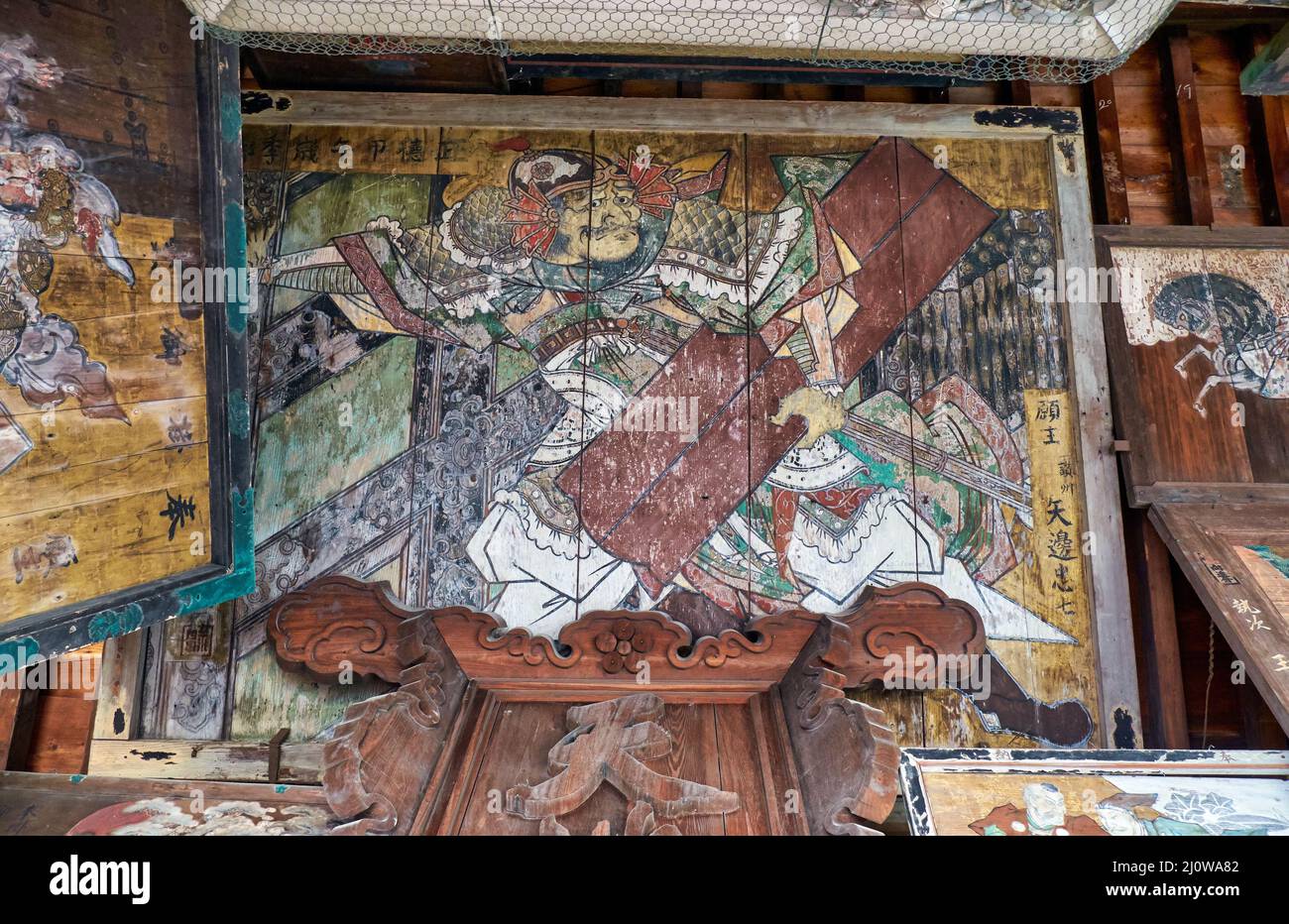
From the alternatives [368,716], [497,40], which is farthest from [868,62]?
[368,716]

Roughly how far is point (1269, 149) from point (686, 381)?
2.73 m

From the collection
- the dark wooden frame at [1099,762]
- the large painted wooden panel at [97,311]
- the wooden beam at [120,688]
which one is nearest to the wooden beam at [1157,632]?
the dark wooden frame at [1099,762]

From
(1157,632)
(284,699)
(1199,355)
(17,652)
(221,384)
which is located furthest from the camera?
(1199,355)

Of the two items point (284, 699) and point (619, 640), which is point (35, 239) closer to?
point (284, 699)

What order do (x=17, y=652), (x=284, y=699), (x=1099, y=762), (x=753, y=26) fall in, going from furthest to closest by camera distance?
(x=284, y=699) < (x=753, y=26) < (x=1099, y=762) < (x=17, y=652)

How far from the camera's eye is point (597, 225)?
342cm

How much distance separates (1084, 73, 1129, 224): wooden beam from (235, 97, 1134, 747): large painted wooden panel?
0.30 metres

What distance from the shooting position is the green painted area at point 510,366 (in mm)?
3291

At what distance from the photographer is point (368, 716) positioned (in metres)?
2.33

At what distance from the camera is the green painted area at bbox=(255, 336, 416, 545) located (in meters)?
3.21

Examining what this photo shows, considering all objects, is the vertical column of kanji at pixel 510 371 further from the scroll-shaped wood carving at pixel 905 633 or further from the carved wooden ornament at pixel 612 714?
the scroll-shaped wood carving at pixel 905 633

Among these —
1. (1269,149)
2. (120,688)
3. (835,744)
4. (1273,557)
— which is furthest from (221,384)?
(1269,149)

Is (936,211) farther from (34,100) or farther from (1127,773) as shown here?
(34,100)

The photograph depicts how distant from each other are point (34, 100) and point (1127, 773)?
328cm
